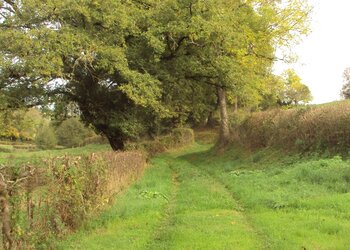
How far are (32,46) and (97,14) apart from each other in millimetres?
4920

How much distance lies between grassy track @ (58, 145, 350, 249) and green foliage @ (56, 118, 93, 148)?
5663cm

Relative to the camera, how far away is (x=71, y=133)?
72438 mm

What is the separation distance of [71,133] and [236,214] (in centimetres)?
6521

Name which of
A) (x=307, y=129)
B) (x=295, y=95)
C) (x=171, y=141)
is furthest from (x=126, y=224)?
(x=295, y=95)

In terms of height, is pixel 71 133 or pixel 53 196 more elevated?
pixel 71 133

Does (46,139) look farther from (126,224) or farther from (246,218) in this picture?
(246,218)

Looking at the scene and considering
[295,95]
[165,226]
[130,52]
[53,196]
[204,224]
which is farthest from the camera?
[295,95]

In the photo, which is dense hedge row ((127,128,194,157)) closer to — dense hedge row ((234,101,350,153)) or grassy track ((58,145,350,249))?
dense hedge row ((234,101,350,153))

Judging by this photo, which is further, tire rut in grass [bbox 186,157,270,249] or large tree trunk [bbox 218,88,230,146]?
large tree trunk [bbox 218,88,230,146]

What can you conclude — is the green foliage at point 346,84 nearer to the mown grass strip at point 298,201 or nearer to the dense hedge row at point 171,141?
the dense hedge row at point 171,141

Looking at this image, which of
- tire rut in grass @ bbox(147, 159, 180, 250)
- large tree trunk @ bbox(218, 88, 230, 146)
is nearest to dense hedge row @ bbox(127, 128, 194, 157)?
large tree trunk @ bbox(218, 88, 230, 146)

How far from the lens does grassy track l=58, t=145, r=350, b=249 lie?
7.97 meters

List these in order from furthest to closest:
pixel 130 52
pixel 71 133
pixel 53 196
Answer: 1. pixel 71 133
2. pixel 130 52
3. pixel 53 196

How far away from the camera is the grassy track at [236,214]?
26.2 ft
